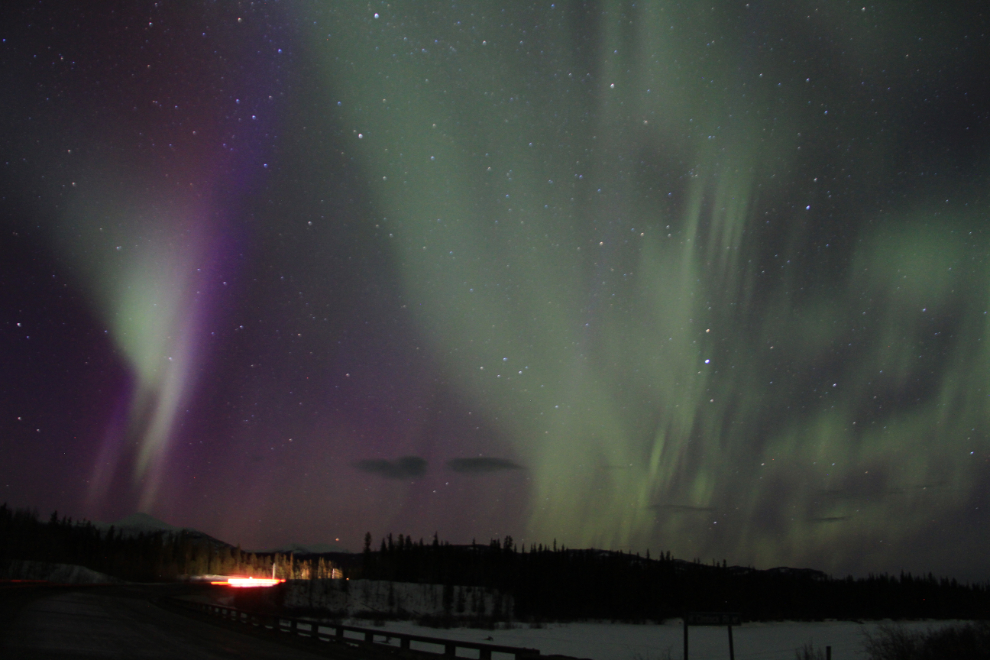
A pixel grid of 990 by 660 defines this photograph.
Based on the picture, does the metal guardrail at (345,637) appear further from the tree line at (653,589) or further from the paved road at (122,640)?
the tree line at (653,589)

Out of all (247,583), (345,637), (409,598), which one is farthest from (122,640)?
(409,598)

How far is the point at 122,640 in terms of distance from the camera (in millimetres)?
18016

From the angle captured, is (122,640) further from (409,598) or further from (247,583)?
(409,598)

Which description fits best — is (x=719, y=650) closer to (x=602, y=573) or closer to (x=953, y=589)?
(x=602, y=573)

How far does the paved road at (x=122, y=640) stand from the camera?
14.8 m

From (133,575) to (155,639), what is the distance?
190m

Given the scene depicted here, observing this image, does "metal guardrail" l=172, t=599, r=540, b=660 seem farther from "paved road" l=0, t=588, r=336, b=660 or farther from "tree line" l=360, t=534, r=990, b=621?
"tree line" l=360, t=534, r=990, b=621

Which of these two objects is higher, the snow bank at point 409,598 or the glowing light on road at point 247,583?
the glowing light on road at point 247,583

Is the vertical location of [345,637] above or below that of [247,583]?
above

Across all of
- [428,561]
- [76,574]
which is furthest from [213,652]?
[428,561]

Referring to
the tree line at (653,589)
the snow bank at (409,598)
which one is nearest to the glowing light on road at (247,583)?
the snow bank at (409,598)

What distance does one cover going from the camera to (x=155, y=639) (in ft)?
62.3

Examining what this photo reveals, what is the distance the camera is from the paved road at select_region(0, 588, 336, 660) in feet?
48.7

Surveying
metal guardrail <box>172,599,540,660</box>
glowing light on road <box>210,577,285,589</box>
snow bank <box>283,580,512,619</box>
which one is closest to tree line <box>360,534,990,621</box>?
snow bank <box>283,580,512,619</box>
